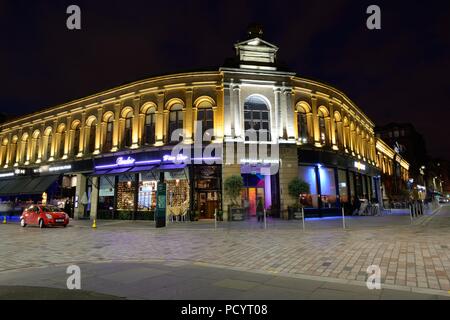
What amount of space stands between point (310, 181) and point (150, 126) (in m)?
15.4

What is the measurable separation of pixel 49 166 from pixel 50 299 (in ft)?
99.8

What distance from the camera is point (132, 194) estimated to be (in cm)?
2495

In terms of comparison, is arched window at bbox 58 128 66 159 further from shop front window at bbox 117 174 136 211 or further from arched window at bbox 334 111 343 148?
arched window at bbox 334 111 343 148

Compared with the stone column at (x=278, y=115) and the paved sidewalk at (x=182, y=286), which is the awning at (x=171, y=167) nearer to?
the stone column at (x=278, y=115)

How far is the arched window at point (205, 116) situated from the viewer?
23891 mm

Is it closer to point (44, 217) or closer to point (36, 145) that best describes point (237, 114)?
point (44, 217)

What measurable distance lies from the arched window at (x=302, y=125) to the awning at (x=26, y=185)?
2496 centimetres

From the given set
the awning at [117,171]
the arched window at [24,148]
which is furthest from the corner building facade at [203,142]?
the arched window at [24,148]

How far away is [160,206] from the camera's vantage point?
18781 mm

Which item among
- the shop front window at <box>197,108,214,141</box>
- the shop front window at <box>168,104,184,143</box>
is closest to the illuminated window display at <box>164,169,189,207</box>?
the shop front window at <box>168,104,184,143</box>
